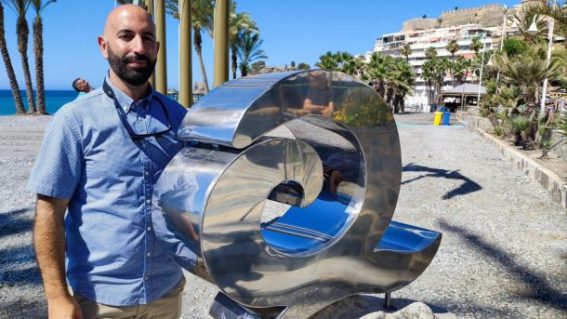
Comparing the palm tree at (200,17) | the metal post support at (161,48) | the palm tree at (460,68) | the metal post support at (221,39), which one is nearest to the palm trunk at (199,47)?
the palm tree at (200,17)

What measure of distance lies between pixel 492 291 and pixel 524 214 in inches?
162

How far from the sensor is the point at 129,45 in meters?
2.10

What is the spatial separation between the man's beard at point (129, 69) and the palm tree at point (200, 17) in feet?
114

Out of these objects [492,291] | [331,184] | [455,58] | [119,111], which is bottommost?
[492,291]

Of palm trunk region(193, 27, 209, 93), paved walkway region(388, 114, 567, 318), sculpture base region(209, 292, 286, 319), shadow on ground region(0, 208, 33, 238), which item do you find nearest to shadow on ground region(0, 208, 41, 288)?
shadow on ground region(0, 208, 33, 238)

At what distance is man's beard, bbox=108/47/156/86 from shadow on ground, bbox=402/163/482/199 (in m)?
8.85

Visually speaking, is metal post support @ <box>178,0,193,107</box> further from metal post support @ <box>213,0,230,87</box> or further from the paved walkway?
the paved walkway

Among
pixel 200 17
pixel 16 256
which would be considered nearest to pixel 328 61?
pixel 200 17

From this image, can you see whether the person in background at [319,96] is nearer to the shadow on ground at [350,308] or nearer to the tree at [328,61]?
the shadow on ground at [350,308]

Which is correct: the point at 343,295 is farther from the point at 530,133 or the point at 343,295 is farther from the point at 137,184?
the point at 530,133

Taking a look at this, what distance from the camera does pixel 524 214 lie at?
8.80 metres

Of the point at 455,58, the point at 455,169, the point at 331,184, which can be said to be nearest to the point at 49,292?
the point at 331,184

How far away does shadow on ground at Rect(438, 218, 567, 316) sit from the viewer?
5105 millimetres

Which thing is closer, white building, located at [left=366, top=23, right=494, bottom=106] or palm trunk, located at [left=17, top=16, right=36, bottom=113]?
palm trunk, located at [left=17, top=16, right=36, bottom=113]
